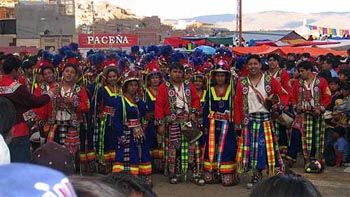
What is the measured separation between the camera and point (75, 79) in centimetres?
762

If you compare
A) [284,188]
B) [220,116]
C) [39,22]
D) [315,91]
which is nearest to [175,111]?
[220,116]

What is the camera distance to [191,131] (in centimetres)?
772

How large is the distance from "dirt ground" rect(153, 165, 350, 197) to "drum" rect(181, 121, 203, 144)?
2.11 ft

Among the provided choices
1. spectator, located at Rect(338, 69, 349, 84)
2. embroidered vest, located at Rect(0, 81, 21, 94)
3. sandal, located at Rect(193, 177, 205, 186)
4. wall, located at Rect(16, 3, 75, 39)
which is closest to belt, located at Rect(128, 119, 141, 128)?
sandal, located at Rect(193, 177, 205, 186)

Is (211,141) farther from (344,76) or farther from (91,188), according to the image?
(91,188)

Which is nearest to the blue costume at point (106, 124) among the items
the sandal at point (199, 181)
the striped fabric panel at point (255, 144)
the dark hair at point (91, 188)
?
the sandal at point (199, 181)

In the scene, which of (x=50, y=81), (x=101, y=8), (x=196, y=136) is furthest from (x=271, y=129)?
(x=101, y=8)

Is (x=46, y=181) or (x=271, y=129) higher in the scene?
(x=46, y=181)

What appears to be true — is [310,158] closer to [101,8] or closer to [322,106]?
[322,106]

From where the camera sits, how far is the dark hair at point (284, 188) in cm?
216

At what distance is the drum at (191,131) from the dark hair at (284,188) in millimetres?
5449

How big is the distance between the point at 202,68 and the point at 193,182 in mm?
2132

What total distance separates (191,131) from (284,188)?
556 cm

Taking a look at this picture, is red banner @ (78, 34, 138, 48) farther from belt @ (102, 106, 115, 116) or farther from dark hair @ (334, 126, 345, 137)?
belt @ (102, 106, 115, 116)
